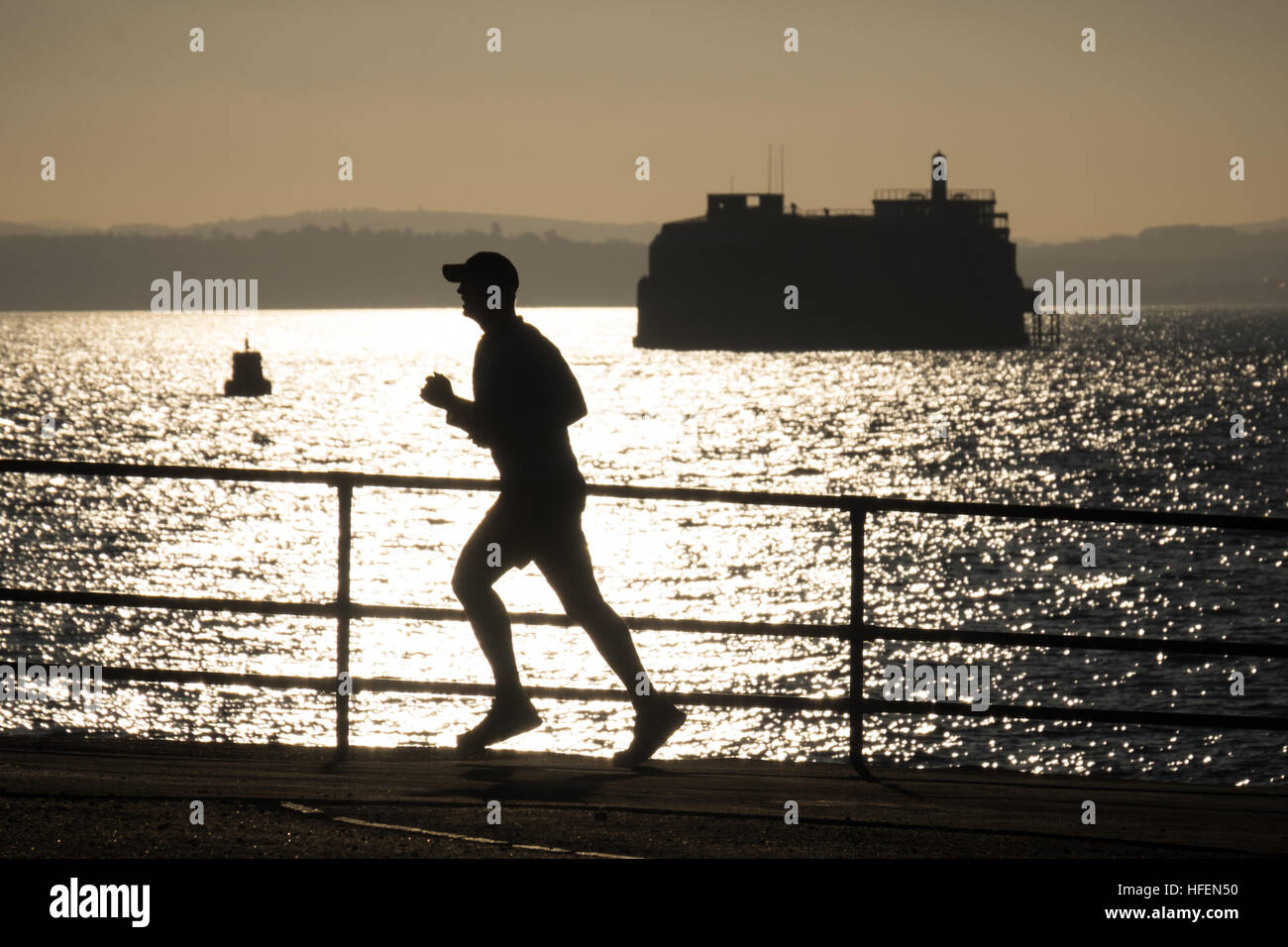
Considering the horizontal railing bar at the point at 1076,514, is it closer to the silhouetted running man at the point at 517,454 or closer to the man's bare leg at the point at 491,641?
the silhouetted running man at the point at 517,454

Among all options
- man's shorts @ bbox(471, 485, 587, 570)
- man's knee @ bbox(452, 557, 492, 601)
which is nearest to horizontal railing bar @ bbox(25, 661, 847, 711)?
man's knee @ bbox(452, 557, 492, 601)

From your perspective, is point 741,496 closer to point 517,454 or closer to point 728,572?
point 517,454

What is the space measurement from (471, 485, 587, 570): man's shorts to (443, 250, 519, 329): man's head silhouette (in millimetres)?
696

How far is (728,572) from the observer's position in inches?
2163

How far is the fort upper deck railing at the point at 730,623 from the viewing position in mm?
6797

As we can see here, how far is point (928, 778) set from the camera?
283 inches

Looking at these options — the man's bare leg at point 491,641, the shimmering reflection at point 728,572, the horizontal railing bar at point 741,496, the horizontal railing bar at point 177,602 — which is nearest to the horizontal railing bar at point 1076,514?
the horizontal railing bar at point 741,496

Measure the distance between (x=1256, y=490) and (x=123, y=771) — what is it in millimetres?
72096

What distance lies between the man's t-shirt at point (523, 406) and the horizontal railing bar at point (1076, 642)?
57.1 inches

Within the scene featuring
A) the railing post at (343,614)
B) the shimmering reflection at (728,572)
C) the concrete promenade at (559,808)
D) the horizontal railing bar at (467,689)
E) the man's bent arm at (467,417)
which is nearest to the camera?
the concrete promenade at (559,808)

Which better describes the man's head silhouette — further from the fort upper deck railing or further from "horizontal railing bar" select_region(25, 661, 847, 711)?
"horizontal railing bar" select_region(25, 661, 847, 711)
